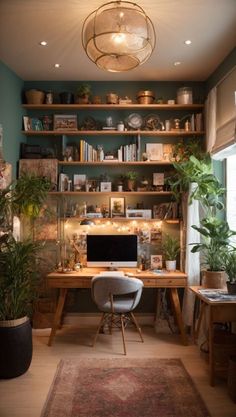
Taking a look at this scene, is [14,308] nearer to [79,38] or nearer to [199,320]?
[199,320]

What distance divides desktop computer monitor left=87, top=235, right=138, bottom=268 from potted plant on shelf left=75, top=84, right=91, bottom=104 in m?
1.67

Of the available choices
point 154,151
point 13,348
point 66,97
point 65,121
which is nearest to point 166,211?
point 154,151

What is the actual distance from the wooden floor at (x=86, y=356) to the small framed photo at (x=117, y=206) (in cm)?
144

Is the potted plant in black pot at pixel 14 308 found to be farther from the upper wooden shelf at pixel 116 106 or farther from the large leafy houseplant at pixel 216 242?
the upper wooden shelf at pixel 116 106

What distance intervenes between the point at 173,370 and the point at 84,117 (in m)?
3.09

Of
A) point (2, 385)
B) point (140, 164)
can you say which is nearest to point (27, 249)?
point (2, 385)

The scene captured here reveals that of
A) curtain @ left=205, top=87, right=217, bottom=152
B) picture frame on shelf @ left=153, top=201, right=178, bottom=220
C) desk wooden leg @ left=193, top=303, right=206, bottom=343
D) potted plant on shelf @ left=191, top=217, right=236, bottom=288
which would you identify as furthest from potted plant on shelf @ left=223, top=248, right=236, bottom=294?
curtain @ left=205, top=87, right=217, bottom=152

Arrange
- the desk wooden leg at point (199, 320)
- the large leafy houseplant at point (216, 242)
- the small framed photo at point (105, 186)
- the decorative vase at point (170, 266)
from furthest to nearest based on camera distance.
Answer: the small framed photo at point (105, 186) → the decorative vase at point (170, 266) → the desk wooden leg at point (199, 320) → the large leafy houseplant at point (216, 242)

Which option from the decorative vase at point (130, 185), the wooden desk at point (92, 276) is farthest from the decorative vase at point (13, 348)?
the decorative vase at point (130, 185)

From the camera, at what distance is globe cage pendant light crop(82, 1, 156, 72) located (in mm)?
2229

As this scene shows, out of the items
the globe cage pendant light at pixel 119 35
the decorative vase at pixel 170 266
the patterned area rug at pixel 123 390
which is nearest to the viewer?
the globe cage pendant light at pixel 119 35

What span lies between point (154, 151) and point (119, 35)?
6.94ft

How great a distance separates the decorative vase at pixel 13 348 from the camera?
9.27 feet

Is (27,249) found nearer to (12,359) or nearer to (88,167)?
(12,359)
